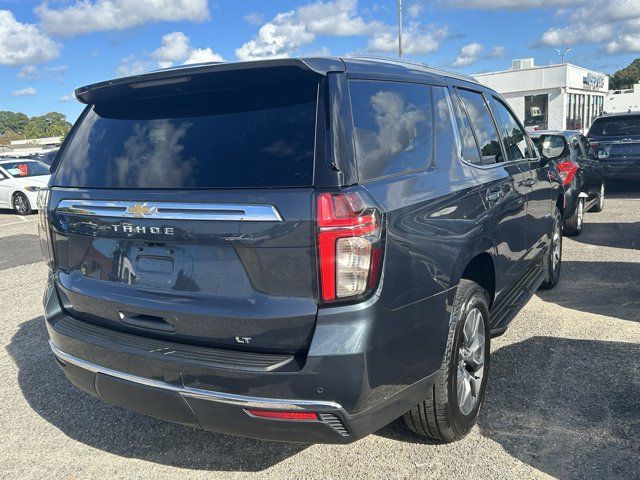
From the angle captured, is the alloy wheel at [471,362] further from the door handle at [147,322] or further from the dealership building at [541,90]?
the dealership building at [541,90]

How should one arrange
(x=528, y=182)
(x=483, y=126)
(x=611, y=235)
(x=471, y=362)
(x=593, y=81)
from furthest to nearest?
(x=593, y=81) → (x=611, y=235) → (x=528, y=182) → (x=483, y=126) → (x=471, y=362)

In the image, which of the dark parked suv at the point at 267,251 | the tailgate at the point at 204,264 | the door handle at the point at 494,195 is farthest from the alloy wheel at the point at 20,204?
the door handle at the point at 494,195

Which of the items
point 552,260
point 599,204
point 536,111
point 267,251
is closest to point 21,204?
point 599,204

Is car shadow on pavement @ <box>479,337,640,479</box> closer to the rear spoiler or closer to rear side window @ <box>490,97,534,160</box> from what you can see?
rear side window @ <box>490,97,534,160</box>

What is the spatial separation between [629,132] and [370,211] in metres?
11.6

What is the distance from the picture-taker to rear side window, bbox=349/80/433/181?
2502mm

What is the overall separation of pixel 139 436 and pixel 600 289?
4.73 metres

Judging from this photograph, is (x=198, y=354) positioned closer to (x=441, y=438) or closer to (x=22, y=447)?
(x=441, y=438)

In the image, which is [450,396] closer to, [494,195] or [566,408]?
[566,408]

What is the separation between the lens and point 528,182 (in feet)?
14.4

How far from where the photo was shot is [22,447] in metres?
3.37

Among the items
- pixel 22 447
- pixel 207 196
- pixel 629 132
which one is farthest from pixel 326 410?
pixel 629 132

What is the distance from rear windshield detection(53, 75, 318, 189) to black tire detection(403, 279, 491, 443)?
3.87 feet

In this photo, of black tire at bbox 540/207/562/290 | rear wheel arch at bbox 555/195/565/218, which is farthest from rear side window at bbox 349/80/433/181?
rear wheel arch at bbox 555/195/565/218
